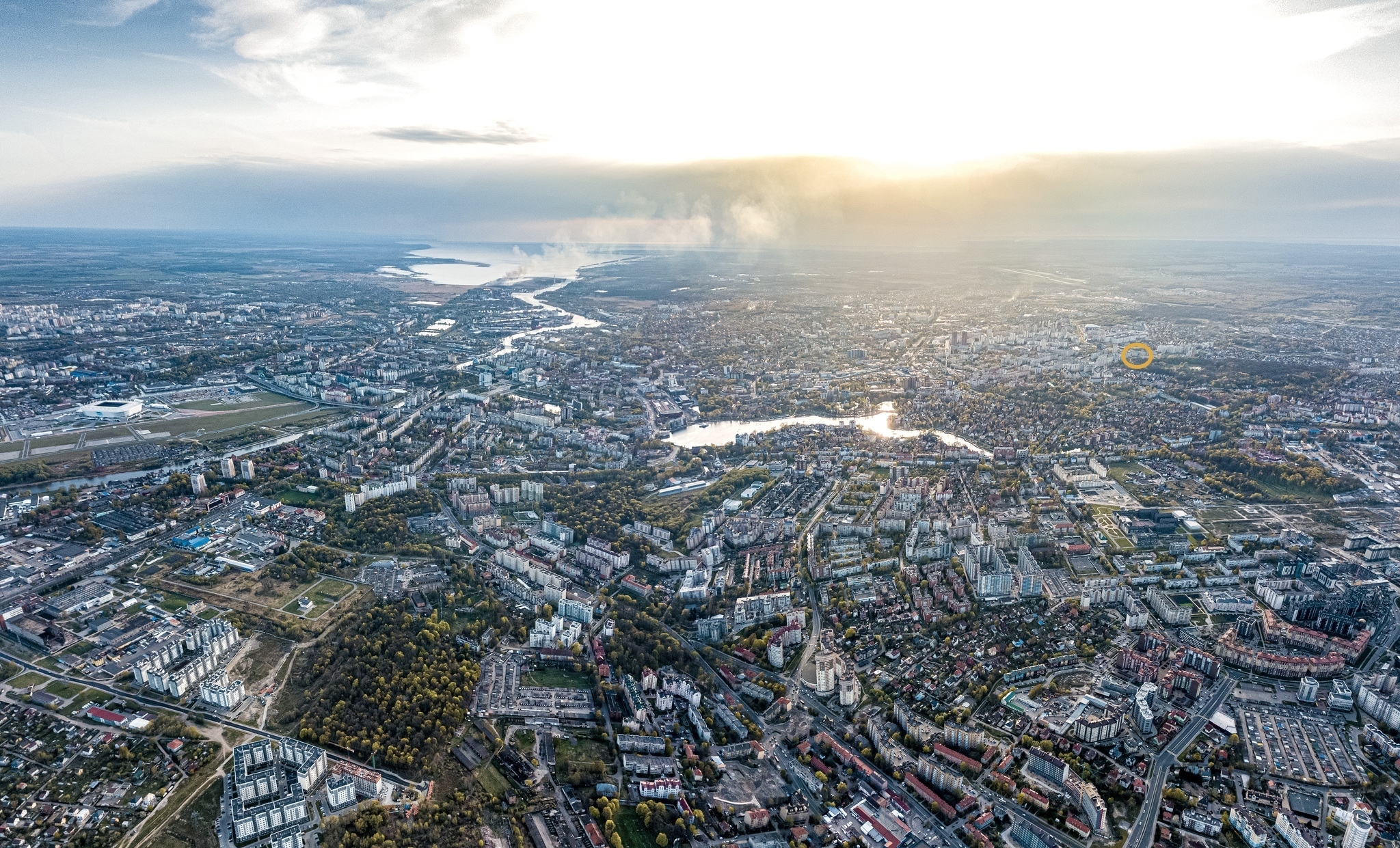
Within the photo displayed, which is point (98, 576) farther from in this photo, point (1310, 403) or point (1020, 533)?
point (1310, 403)

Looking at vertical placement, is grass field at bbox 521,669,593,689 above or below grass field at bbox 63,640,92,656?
below

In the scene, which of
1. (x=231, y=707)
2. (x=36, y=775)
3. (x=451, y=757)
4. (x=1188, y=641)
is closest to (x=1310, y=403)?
(x=1188, y=641)

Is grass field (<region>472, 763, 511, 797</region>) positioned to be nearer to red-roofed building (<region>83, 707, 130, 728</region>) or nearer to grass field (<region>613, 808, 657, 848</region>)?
grass field (<region>613, 808, 657, 848</region>)

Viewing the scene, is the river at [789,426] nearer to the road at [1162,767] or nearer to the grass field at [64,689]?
the road at [1162,767]

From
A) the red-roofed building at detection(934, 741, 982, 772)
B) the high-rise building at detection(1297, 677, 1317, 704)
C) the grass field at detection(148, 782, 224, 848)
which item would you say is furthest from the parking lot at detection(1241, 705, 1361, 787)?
the grass field at detection(148, 782, 224, 848)

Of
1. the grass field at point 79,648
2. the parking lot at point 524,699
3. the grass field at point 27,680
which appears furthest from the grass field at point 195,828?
the grass field at point 79,648
